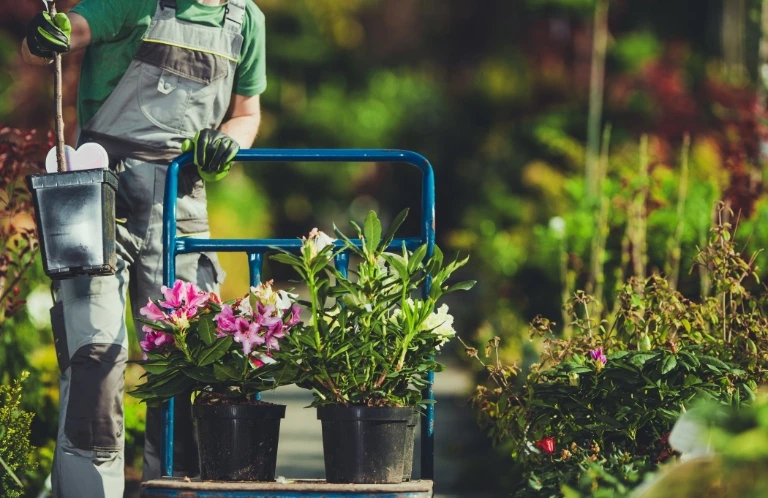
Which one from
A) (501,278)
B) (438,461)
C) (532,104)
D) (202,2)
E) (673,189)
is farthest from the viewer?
(532,104)

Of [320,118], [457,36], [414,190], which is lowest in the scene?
[414,190]

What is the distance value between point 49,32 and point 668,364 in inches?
80.0

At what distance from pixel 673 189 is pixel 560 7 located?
9.30 meters

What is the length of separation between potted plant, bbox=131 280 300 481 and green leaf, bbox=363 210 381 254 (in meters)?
0.27

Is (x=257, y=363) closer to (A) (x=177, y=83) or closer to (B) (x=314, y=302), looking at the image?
(B) (x=314, y=302)

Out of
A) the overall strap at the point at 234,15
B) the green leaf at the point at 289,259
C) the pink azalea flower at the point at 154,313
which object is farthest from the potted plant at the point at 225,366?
the overall strap at the point at 234,15

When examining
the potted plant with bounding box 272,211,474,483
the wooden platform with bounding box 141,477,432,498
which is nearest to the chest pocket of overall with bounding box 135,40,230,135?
the potted plant with bounding box 272,211,474,483

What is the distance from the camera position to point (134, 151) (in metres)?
4.02

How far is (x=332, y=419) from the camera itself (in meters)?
3.26

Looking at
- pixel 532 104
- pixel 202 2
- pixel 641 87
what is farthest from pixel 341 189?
pixel 202 2

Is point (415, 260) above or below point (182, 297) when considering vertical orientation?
above

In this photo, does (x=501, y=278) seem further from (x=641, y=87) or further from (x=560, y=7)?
(x=560, y=7)

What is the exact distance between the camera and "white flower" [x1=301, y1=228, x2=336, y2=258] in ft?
10.7

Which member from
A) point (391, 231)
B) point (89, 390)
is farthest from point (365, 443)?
point (89, 390)
